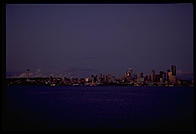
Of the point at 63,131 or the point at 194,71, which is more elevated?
the point at 194,71

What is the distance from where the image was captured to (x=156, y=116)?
12.5 feet

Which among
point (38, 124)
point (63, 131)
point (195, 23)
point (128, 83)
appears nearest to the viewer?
point (195, 23)

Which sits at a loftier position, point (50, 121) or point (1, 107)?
point (1, 107)

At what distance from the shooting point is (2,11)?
A: 246 centimetres

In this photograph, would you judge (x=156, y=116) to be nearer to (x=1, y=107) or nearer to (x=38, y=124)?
(x=38, y=124)

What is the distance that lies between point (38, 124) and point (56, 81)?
0.77 m

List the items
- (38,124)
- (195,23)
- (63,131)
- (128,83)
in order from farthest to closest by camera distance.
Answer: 1. (128,83)
2. (38,124)
3. (63,131)
4. (195,23)

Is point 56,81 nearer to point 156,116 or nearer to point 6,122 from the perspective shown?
point 6,122

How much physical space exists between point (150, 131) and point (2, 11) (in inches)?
78.4
